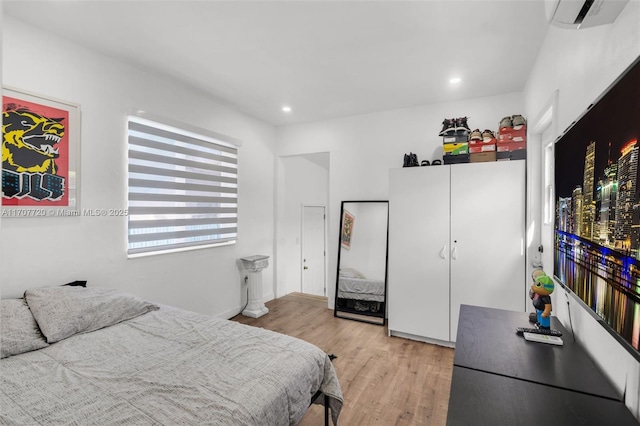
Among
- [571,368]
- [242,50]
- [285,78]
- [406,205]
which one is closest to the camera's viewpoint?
[571,368]

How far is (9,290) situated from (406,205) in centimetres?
320

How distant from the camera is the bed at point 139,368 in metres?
1.43

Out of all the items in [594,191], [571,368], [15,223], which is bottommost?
[571,368]

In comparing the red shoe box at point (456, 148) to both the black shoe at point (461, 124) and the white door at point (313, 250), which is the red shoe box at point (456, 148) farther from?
the white door at point (313, 250)

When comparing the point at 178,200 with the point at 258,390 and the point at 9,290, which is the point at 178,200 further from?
the point at 258,390

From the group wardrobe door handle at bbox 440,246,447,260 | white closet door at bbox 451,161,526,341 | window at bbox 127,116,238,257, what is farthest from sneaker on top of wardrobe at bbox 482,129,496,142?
window at bbox 127,116,238,257

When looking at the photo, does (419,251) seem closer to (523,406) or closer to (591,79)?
(591,79)

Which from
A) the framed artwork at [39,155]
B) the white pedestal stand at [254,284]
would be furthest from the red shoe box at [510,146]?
the framed artwork at [39,155]

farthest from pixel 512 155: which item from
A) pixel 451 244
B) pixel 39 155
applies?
pixel 39 155

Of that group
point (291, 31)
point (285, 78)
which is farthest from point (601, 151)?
point (285, 78)

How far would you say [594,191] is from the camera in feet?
4.06

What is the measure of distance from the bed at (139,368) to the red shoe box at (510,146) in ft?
8.20

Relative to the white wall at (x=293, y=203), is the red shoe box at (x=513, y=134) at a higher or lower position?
higher

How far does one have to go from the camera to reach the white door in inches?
229
